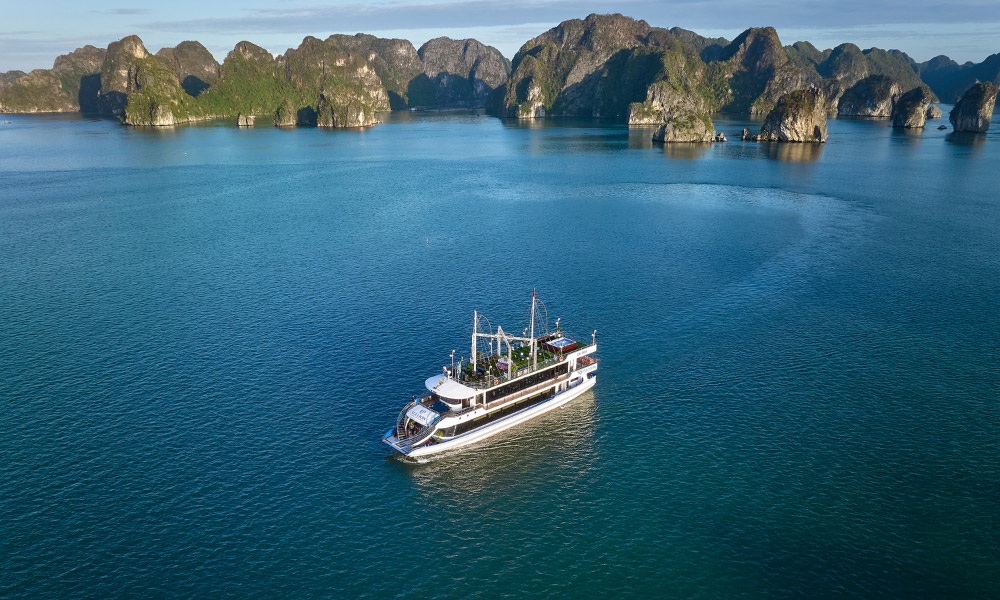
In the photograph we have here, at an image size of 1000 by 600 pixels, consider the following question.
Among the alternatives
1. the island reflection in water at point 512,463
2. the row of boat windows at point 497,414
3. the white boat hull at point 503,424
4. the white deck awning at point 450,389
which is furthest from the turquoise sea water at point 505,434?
the white deck awning at point 450,389

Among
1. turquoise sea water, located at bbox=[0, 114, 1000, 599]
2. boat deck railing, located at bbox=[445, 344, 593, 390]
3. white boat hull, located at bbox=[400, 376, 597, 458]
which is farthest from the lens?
boat deck railing, located at bbox=[445, 344, 593, 390]

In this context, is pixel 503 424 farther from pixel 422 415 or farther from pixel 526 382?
pixel 422 415

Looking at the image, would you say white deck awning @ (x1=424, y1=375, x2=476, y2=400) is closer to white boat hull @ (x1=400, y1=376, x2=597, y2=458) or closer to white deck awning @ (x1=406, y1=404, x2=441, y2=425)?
white deck awning @ (x1=406, y1=404, x2=441, y2=425)

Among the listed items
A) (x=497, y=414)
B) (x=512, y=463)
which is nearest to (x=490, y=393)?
(x=497, y=414)

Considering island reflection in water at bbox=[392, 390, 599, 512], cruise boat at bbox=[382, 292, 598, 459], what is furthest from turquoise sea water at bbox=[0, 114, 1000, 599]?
cruise boat at bbox=[382, 292, 598, 459]

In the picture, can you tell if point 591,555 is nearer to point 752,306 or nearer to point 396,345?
point 396,345

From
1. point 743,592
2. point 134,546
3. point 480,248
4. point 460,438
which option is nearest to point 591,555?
point 743,592

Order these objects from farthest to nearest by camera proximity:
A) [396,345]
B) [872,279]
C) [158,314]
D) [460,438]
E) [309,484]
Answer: [872,279] → [158,314] → [396,345] → [460,438] → [309,484]

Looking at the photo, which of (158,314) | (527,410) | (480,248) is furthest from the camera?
(480,248)
